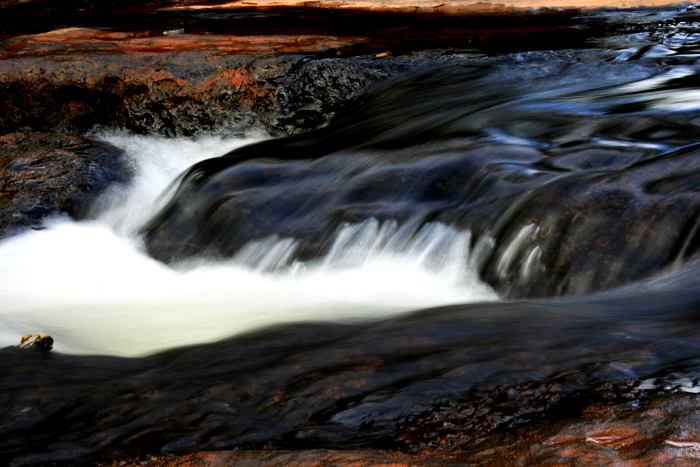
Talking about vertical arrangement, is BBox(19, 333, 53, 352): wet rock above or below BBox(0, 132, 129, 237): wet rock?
below

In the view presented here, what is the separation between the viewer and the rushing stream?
7.88 ft

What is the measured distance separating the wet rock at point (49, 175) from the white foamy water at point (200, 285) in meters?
0.14

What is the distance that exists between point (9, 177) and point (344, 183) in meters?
2.39

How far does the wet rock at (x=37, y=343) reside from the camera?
351cm

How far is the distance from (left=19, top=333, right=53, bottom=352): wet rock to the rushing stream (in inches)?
4.2

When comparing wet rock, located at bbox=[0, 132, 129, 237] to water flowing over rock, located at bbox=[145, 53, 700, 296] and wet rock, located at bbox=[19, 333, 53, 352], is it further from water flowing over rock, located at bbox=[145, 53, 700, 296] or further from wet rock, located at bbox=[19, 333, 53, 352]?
wet rock, located at bbox=[19, 333, 53, 352]

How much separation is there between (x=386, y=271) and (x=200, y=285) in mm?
1027

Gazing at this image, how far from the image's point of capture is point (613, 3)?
31.8 feet

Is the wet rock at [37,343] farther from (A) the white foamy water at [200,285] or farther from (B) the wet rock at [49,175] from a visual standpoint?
(B) the wet rock at [49,175]

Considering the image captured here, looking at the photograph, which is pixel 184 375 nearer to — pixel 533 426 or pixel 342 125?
pixel 533 426

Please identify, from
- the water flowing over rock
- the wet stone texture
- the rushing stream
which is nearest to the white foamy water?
the rushing stream

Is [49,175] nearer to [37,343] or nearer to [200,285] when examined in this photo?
[200,285]

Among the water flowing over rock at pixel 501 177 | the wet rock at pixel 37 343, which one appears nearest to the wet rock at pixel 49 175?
the water flowing over rock at pixel 501 177

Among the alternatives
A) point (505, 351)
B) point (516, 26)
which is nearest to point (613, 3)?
point (516, 26)
